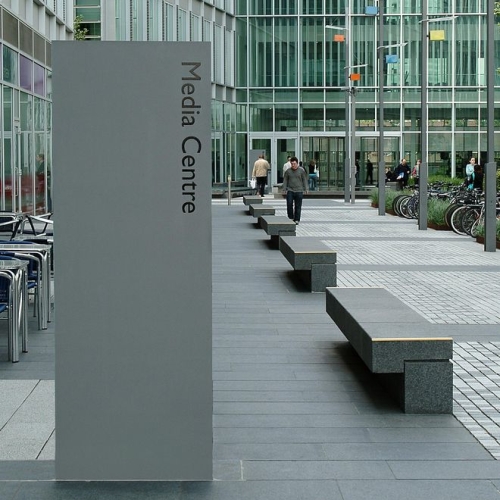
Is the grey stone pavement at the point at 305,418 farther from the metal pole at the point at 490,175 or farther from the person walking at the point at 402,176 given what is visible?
the person walking at the point at 402,176

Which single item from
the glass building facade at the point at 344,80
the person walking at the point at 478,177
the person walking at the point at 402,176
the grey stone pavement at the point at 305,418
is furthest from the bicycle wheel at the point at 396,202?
the glass building facade at the point at 344,80

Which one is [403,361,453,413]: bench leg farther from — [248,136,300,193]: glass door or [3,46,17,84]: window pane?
[248,136,300,193]: glass door

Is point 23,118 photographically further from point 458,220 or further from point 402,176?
point 402,176

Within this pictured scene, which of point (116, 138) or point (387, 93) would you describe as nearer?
point (116, 138)

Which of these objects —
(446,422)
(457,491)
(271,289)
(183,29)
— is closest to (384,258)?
(271,289)

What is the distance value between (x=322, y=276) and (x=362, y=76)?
53.0 m

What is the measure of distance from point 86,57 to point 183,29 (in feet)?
170

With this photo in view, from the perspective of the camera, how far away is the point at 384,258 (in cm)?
2056

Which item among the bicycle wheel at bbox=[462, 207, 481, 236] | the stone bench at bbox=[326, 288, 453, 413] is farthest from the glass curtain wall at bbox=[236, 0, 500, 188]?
the stone bench at bbox=[326, 288, 453, 413]

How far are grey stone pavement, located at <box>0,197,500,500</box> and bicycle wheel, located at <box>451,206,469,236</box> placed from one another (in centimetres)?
1187

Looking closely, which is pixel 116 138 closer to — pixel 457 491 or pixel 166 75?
pixel 166 75

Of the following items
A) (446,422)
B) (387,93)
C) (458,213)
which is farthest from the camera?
(387,93)

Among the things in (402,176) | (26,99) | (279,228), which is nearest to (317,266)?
(279,228)

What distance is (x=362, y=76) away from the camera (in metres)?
66.7
